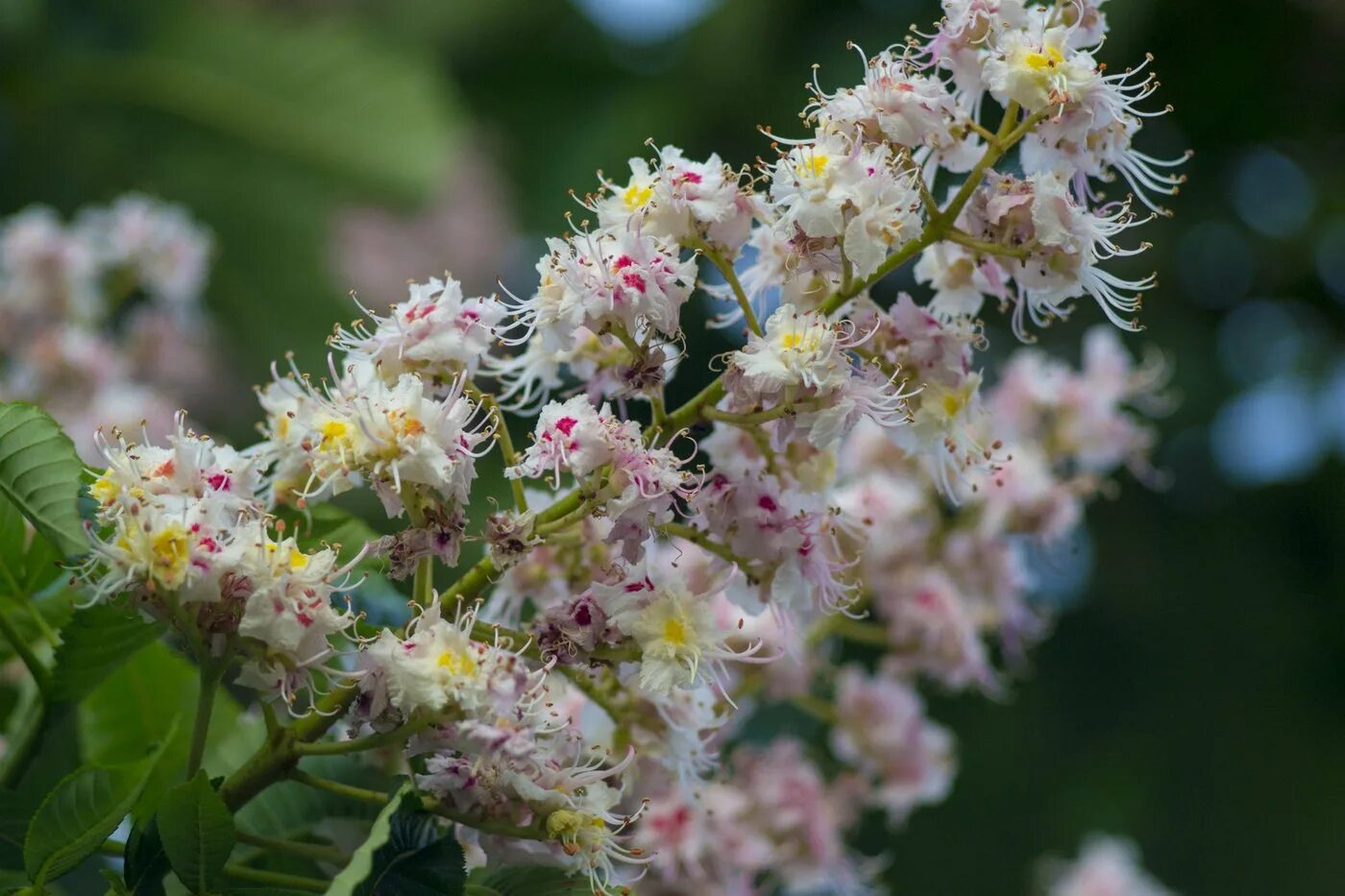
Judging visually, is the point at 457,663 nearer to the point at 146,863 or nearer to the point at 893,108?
the point at 146,863

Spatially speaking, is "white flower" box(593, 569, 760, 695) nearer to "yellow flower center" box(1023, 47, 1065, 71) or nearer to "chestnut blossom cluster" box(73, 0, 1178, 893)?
"chestnut blossom cluster" box(73, 0, 1178, 893)

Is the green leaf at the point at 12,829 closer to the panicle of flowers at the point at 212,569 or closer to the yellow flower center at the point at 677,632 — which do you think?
the panicle of flowers at the point at 212,569

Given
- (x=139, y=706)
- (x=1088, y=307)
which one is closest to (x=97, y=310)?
(x=139, y=706)

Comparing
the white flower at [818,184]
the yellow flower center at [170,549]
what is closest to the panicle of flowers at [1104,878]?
the white flower at [818,184]

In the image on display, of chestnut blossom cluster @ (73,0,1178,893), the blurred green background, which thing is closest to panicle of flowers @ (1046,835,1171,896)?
the blurred green background

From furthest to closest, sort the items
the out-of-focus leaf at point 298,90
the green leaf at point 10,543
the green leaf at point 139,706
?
the out-of-focus leaf at point 298,90, the green leaf at point 139,706, the green leaf at point 10,543

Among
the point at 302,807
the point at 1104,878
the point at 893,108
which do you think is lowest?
the point at 1104,878
